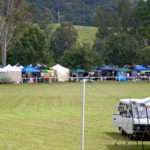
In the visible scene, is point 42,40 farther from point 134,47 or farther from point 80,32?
point 80,32

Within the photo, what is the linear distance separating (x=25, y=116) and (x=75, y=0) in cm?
17604

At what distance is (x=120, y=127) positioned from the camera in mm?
17812

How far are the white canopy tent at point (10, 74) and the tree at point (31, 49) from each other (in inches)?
975

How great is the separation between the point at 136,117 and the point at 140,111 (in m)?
0.26

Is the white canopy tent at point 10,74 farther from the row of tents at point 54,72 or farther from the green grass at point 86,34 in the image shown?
the green grass at point 86,34

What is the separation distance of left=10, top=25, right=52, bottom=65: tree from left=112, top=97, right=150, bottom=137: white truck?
72.6 metres

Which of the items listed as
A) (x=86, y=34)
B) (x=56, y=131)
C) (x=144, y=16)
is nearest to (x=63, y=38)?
(x=86, y=34)

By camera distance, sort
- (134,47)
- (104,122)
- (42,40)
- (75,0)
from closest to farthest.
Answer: (104,122) < (42,40) < (134,47) < (75,0)

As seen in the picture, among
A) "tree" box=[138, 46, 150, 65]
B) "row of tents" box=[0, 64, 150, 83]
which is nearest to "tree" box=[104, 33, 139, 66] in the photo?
"tree" box=[138, 46, 150, 65]

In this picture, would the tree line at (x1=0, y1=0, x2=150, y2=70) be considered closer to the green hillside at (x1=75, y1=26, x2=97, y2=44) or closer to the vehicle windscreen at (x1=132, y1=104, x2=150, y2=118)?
the green hillside at (x1=75, y1=26, x2=97, y2=44)

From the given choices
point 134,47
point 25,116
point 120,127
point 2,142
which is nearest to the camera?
point 2,142

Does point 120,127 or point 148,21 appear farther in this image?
point 148,21

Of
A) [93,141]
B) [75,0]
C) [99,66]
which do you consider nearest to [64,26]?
[99,66]

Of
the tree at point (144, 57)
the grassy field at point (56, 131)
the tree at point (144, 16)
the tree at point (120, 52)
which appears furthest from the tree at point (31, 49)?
the grassy field at point (56, 131)
